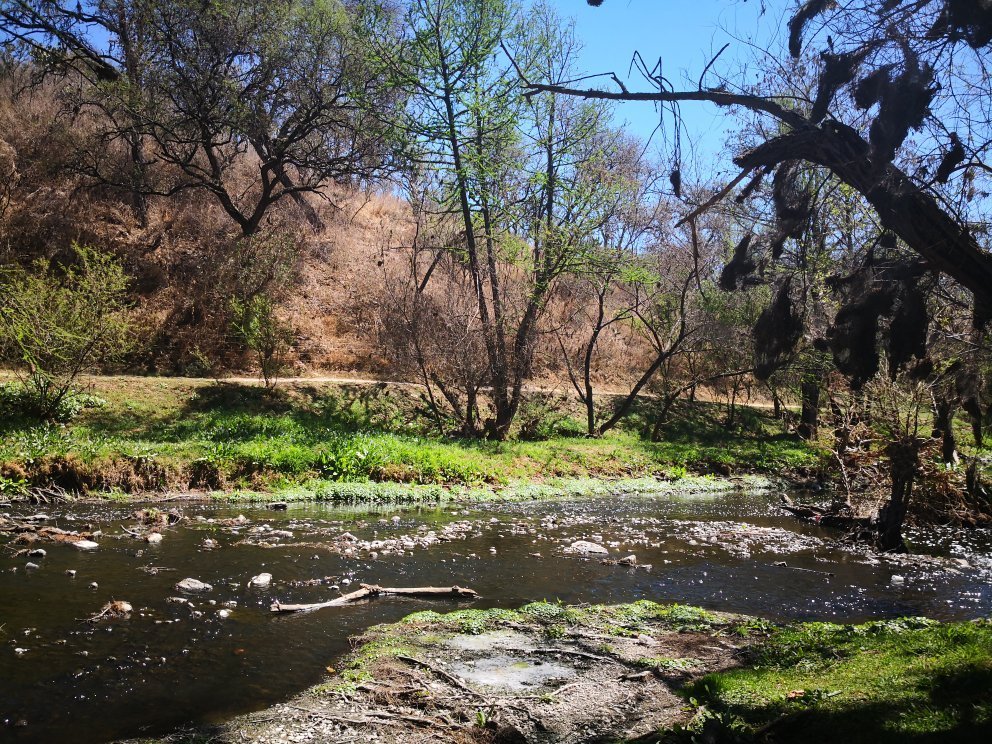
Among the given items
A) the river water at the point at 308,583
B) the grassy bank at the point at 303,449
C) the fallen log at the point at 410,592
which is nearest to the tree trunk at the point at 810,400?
the grassy bank at the point at 303,449

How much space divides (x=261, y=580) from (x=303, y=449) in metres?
8.42

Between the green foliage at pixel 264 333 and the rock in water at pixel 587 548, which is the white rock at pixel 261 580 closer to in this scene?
the rock in water at pixel 587 548

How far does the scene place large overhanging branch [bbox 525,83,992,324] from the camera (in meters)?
4.46

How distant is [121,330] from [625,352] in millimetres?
25848

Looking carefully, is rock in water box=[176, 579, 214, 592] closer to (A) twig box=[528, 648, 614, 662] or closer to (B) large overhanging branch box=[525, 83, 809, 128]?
(A) twig box=[528, 648, 614, 662]

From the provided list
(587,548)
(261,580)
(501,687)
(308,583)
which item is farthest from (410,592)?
(587,548)

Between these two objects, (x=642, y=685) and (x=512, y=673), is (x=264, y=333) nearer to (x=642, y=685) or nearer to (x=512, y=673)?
(x=512, y=673)

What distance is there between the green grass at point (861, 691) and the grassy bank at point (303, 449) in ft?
36.1

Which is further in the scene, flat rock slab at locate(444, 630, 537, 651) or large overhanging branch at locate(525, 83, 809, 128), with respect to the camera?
flat rock slab at locate(444, 630, 537, 651)

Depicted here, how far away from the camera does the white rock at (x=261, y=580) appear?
27.1 ft

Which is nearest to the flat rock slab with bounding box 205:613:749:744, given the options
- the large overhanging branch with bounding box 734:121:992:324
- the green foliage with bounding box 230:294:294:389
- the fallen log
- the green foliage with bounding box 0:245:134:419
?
the fallen log

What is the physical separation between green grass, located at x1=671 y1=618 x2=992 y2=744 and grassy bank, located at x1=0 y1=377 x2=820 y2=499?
10999mm

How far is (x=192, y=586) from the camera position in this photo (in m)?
7.91

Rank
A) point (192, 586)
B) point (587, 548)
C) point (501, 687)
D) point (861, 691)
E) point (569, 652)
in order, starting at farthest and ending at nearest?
point (587, 548)
point (192, 586)
point (569, 652)
point (501, 687)
point (861, 691)
